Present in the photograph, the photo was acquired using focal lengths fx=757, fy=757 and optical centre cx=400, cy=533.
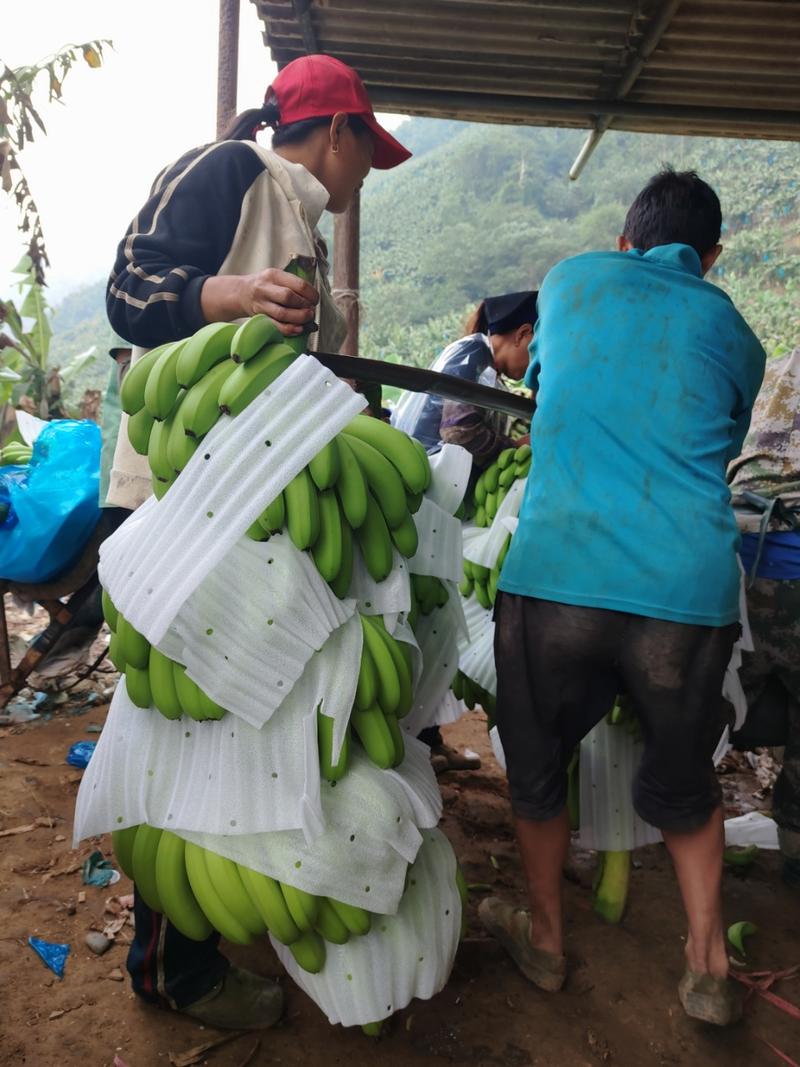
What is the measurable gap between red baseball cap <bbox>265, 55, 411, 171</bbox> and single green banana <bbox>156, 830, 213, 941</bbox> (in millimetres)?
1418

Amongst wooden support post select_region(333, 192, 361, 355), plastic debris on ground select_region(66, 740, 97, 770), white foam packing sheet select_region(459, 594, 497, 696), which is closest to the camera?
white foam packing sheet select_region(459, 594, 497, 696)

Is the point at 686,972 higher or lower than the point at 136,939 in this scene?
A: lower

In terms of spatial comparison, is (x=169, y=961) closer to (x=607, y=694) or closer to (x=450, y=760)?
(x=607, y=694)

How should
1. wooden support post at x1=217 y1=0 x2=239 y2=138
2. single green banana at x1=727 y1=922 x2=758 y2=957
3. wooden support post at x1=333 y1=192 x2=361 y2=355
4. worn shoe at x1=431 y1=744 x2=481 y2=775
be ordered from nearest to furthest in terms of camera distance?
single green banana at x1=727 y1=922 x2=758 y2=957, worn shoe at x1=431 y1=744 x2=481 y2=775, wooden support post at x1=217 y1=0 x2=239 y2=138, wooden support post at x1=333 y1=192 x2=361 y2=355

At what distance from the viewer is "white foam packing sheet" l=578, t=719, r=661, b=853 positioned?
2.01m

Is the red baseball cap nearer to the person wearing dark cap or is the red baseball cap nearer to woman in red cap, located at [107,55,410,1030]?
woman in red cap, located at [107,55,410,1030]

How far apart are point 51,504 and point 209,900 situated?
2201mm

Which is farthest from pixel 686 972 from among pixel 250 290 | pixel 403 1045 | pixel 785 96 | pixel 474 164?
pixel 474 164

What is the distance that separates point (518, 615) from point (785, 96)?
3381 mm

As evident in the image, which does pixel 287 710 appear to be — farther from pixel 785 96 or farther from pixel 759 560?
pixel 785 96

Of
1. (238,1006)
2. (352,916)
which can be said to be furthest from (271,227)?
(238,1006)

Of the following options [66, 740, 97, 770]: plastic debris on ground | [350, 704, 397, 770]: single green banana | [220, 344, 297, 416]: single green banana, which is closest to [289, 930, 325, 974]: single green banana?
[350, 704, 397, 770]: single green banana

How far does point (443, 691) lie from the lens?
159cm

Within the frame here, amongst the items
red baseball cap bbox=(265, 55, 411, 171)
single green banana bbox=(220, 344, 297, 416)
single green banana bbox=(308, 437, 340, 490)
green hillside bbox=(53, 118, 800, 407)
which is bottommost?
green hillside bbox=(53, 118, 800, 407)
